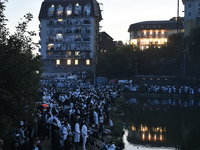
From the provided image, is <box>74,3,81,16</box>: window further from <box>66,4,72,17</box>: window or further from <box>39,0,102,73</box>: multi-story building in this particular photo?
<box>66,4,72,17</box>: window

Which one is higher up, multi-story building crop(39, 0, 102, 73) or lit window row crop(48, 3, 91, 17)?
lit window row crop(48, 3, 91, 17)

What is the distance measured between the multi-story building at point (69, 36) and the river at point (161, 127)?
43.6m

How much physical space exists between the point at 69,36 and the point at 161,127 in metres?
62.1

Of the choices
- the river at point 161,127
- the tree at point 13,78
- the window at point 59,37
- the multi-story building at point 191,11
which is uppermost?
the multi-story building at point 191,11

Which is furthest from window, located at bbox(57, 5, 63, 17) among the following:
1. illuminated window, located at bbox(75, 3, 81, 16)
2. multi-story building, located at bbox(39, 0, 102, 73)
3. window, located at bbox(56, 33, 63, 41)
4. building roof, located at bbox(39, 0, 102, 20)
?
window, located at bbox(56, 33, 63, 41)

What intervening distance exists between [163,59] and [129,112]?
1988 inches

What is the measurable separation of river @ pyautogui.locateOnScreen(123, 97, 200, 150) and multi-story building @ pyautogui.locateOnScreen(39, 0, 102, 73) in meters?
43.6

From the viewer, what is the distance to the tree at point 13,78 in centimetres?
1141

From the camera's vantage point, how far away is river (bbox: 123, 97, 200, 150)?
21922mm

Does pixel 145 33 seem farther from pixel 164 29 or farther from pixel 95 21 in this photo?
pixel 95 21

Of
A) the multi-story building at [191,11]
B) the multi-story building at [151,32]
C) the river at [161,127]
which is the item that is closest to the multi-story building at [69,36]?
the multi-story building at [191,11]

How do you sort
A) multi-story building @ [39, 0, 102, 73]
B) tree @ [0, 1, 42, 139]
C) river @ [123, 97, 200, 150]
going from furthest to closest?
1. multi-story building @ [39, 0, 102, 73]
2. river @ [123, 97, 200, 150]
3. tree @ [0, 1, 42, 139]

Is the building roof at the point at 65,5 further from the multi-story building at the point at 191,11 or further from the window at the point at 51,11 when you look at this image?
the multi-story building at the point at 191,11

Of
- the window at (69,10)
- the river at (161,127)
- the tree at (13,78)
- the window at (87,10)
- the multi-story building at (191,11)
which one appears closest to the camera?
the tree at (13,78)
